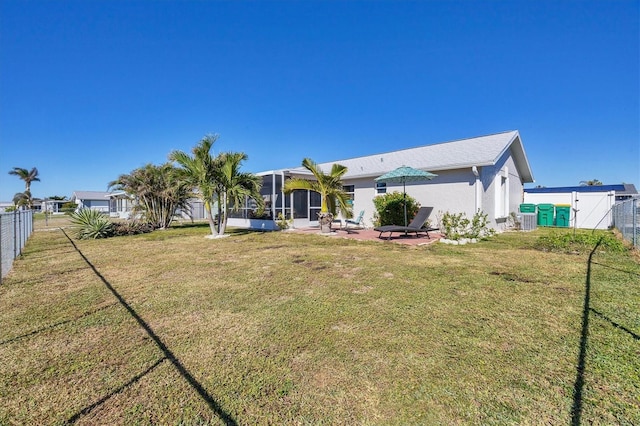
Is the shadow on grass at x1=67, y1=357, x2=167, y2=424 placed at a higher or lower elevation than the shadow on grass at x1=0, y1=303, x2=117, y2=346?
lower

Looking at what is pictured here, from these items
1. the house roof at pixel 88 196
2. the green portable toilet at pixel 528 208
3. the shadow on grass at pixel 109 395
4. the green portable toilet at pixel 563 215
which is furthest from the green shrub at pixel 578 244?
the house roof at pixel 88 196

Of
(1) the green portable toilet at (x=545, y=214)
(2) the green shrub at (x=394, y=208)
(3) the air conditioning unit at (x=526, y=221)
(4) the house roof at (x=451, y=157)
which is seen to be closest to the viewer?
(4) the house roof at (x=451, y=157)

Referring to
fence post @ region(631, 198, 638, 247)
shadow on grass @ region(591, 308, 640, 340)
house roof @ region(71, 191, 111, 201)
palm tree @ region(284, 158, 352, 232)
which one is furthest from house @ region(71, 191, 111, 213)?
fence post @ region(631, 198, 638, 247)

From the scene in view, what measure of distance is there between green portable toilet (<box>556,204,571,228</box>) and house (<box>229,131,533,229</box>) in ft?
6.97

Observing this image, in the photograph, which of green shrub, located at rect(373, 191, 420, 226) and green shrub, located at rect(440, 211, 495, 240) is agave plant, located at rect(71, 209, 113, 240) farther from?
green shrub, located at rect(440, 211, 495, 240)

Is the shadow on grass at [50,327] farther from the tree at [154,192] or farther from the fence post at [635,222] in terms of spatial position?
the tree at [154,192]

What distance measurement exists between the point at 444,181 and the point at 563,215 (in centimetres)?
1082

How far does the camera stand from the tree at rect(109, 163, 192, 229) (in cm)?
1716

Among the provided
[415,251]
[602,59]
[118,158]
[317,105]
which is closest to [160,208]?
[317,105]

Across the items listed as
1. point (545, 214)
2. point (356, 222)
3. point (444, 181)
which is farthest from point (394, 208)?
point (545, 214)

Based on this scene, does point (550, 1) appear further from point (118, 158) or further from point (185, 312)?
point (118, 158)

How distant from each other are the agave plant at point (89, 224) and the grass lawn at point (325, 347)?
342 inches

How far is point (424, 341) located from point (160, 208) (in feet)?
61.6

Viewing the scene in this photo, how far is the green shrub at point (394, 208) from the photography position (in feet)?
46.1
